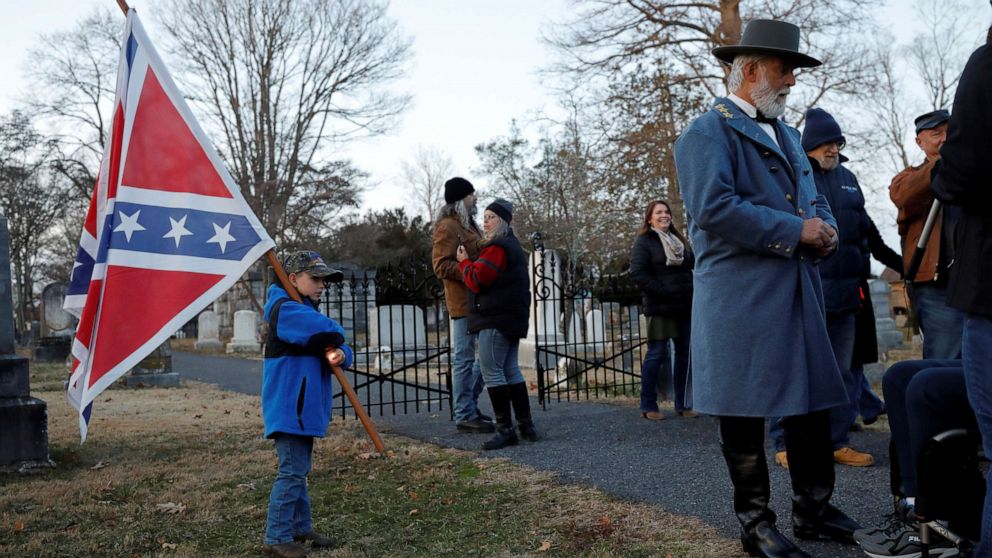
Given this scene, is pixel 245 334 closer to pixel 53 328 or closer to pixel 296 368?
pixel 53 328

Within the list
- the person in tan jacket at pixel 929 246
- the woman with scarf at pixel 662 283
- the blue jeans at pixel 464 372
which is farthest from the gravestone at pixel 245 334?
the person in tan jacket at pixel 929 246

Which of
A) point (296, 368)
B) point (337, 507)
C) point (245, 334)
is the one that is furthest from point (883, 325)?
point (245, 334)

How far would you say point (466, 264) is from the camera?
21.6ft

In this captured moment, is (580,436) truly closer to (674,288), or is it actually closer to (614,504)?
(674,288)

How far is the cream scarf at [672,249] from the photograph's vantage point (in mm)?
7336

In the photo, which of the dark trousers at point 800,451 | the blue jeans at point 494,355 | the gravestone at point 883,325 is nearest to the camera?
the dark trousers at point 800,451

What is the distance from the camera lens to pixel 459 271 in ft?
23.4

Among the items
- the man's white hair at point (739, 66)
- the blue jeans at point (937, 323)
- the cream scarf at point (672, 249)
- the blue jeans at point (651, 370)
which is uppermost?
the man's white hair at point (739, 66)

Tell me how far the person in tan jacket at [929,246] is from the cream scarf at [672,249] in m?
2.15

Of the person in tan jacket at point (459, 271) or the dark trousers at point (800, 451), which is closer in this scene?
the dark trousers at point (800, 451)

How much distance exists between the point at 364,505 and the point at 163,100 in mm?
2458

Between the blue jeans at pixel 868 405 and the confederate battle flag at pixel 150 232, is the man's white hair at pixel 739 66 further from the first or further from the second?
the blue jeans at pixel 868 405

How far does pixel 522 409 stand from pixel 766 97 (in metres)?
3.66

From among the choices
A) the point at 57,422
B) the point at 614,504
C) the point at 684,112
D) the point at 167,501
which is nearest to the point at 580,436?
the point at 614,504
